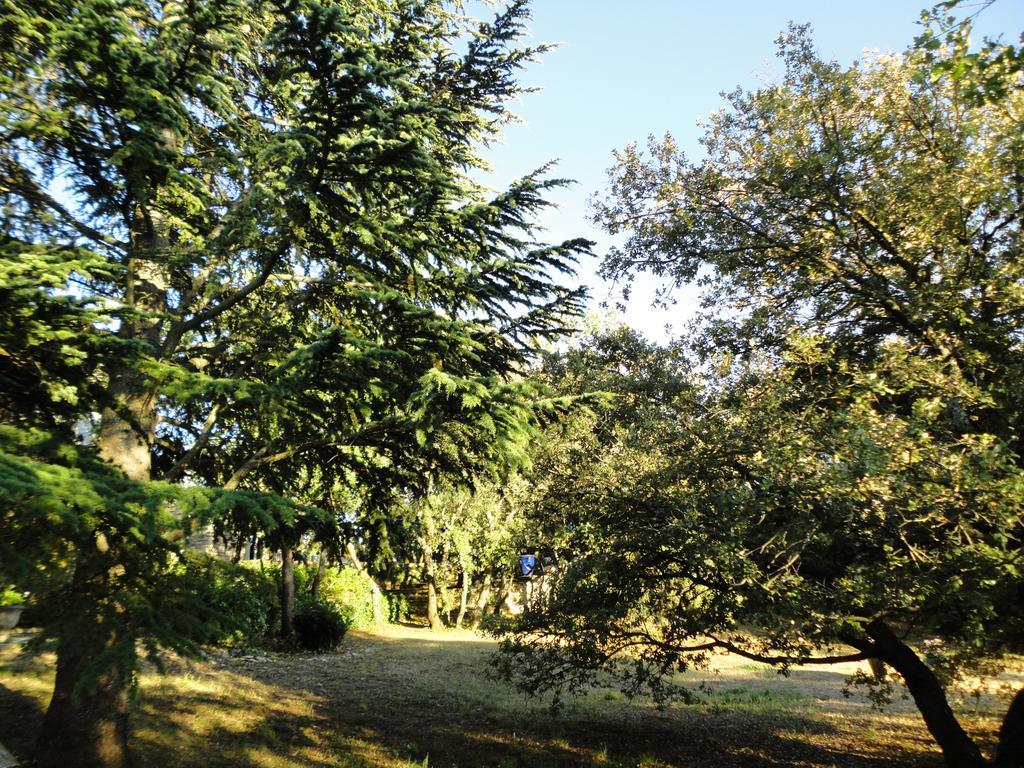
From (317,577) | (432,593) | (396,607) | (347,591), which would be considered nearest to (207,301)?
(317,577)

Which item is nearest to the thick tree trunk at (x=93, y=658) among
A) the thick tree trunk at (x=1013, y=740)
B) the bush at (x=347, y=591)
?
the thick tree trunk at (x=1013, y=740)

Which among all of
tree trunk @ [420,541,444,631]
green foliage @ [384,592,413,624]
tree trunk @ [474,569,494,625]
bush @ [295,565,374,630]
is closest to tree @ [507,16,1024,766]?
bush @ [295,565,374,630]

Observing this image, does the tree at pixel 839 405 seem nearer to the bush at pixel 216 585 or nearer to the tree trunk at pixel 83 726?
the bush at pixel 216 585

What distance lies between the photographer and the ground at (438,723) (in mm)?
9031

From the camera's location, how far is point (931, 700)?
8711 millimetres

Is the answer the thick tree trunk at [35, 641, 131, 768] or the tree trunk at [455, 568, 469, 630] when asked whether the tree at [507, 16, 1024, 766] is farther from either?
the tree trunk at [455, 568, 469, 630]

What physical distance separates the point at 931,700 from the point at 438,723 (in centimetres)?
791

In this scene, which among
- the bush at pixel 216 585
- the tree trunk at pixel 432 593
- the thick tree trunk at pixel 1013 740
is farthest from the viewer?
the tree trunk at pixel 432 593

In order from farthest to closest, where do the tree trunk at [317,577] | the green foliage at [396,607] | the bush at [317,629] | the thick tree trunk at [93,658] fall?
1. the green foliage at [396,607]
2. the tree trunk at [317,577]
3. the bush at [317,629]
4. the thick tree trunk at [93,658]

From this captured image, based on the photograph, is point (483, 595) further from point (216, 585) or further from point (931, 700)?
point (216, 585)

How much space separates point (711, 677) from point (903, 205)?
17.3m

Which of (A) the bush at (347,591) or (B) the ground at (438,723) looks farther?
(A) the bush at (347,591)

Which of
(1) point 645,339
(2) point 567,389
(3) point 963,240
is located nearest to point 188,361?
(2) point 567,389

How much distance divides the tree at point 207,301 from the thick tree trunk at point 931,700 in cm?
589
